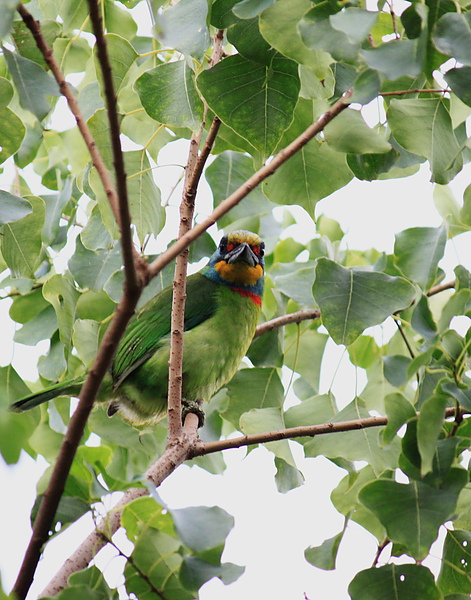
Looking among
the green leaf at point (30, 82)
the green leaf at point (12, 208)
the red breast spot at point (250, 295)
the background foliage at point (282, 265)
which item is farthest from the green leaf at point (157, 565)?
the red breast spot at point (250, 295)

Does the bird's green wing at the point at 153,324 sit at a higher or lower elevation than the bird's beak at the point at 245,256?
lower

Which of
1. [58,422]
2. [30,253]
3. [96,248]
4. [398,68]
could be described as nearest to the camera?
[398,68]

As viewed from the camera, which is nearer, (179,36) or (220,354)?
(179,36)

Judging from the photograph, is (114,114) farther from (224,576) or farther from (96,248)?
(96,248)

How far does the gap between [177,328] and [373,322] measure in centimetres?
57

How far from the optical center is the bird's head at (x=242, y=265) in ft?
10.8

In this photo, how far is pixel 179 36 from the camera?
66.8 inches

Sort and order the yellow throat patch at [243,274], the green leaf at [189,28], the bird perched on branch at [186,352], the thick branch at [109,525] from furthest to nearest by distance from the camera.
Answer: the yellow throat patch at [243,274] → the bird perched on branch at [186,352] → the green leaf at [189,28] → the thick branch at [109,525]

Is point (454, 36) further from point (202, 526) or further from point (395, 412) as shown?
point (202, 526)

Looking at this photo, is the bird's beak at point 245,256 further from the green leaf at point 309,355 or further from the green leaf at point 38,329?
the green leaf at point 38,329

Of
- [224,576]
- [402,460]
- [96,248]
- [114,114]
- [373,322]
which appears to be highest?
[96,248]

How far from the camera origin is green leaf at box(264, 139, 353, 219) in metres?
2.16

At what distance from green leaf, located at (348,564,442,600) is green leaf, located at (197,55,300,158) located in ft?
3.77

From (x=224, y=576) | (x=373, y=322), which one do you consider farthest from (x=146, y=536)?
(x=373, y=322)
